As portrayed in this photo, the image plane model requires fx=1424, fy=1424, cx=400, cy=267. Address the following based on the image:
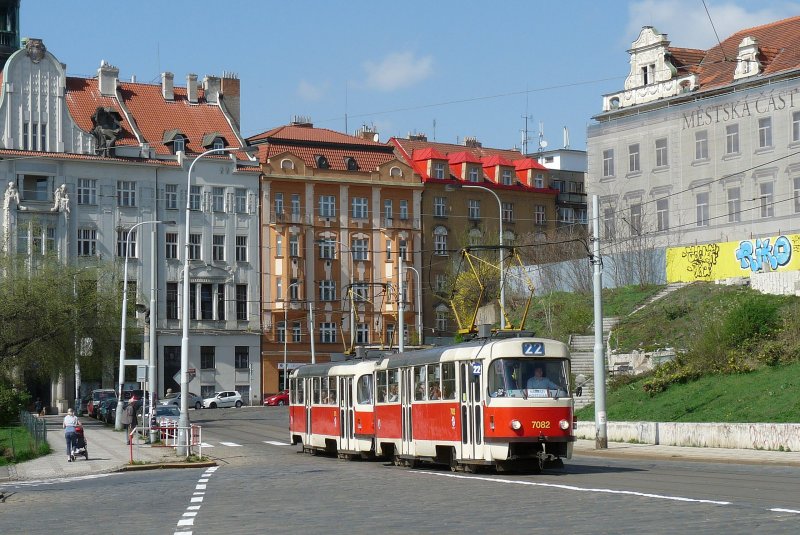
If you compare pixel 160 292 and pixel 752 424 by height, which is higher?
pixel 160 292

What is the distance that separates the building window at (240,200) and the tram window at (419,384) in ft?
205

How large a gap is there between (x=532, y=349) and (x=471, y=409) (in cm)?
172

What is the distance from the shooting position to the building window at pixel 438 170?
333ft

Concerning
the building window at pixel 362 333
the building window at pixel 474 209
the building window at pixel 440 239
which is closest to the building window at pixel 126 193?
the building window at pixel 362 333

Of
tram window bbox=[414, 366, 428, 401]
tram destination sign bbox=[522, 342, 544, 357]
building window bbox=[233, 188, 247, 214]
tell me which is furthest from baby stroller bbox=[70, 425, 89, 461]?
building window bbox=[233, 188, 247, 214]

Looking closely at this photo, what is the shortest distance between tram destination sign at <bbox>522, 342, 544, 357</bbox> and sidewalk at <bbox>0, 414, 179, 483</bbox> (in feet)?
38.6

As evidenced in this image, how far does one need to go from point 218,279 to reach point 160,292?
4217 mm

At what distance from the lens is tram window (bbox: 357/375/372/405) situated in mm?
35781

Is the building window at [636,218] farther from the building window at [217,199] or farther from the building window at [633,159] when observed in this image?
the building window at [217,199]

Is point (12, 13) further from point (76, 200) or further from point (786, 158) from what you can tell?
point (786, 158)

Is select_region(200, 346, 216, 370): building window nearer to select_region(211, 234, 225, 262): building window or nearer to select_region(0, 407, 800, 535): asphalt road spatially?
select_region(211, 234, 225, 262): building window

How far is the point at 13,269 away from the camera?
64125mm

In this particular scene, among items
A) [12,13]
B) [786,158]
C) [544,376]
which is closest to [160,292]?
[12,13]

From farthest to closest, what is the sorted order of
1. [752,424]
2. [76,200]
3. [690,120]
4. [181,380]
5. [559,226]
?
1. [559,226]
2. [76,200]
3. [690,120]
4. [181,380]
5. [752,424]
